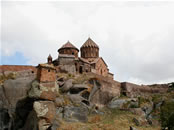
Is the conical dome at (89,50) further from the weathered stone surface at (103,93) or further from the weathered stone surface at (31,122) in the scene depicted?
the weathered stone surface at (31,122)

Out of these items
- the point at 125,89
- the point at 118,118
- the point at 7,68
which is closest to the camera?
the point at 118,118

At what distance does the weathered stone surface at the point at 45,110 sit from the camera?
15289mm

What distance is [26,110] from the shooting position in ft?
58.3

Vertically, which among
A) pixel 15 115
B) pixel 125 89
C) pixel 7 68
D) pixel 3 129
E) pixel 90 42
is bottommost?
pixel 3 129

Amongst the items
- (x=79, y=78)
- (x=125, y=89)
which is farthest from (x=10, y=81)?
(x=125, y=89)

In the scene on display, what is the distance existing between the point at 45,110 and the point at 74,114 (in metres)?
2.61

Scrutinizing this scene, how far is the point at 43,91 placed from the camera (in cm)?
1677

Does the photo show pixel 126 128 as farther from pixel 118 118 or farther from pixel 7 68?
pixel 7 68

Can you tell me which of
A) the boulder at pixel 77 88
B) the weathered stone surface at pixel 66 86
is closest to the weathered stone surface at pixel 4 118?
the weathered stone surface at pixel 66 86

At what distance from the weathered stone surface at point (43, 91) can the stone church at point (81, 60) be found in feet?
36.3

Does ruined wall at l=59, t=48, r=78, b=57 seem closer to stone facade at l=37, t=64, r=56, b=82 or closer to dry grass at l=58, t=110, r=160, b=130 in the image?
dry grass at l=58, t=110, r=160, b=130

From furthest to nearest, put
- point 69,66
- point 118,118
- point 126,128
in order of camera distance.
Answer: point 69,66
point 118,118
point 126,128

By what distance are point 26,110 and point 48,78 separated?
11.4 feet

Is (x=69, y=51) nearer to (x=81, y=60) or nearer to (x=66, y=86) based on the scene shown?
(x=81, y=60)
